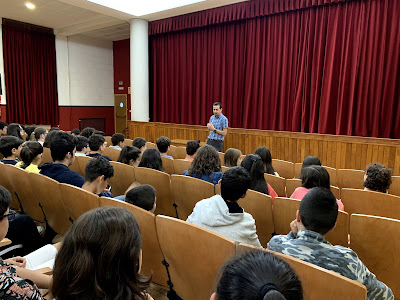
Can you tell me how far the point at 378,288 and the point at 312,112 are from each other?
5.25 metres

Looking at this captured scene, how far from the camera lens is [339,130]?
19.0 feet

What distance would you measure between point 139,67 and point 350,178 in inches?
237

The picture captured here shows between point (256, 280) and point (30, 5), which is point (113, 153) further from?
point (30, 5)

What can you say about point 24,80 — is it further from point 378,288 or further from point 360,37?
point 378,288

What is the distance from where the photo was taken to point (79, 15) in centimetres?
819

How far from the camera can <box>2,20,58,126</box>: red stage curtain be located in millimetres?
8742

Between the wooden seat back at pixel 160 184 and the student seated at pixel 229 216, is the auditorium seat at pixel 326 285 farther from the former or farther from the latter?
the wooden seat back at pixel 160 184

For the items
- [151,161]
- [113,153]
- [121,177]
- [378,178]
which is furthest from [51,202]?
[378,178]

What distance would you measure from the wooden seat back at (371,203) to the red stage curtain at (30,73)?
9.37m

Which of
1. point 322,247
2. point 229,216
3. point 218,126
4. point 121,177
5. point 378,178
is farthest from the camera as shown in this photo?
point 218,126

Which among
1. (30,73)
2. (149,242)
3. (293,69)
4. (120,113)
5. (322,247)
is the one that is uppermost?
(30,73)

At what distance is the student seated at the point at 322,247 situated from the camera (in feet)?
3.92

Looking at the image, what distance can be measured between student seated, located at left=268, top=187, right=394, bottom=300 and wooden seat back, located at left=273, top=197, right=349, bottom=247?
1.66 ft

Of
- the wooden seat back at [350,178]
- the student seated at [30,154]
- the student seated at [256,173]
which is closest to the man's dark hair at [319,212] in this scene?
the student seated at [256,173]
